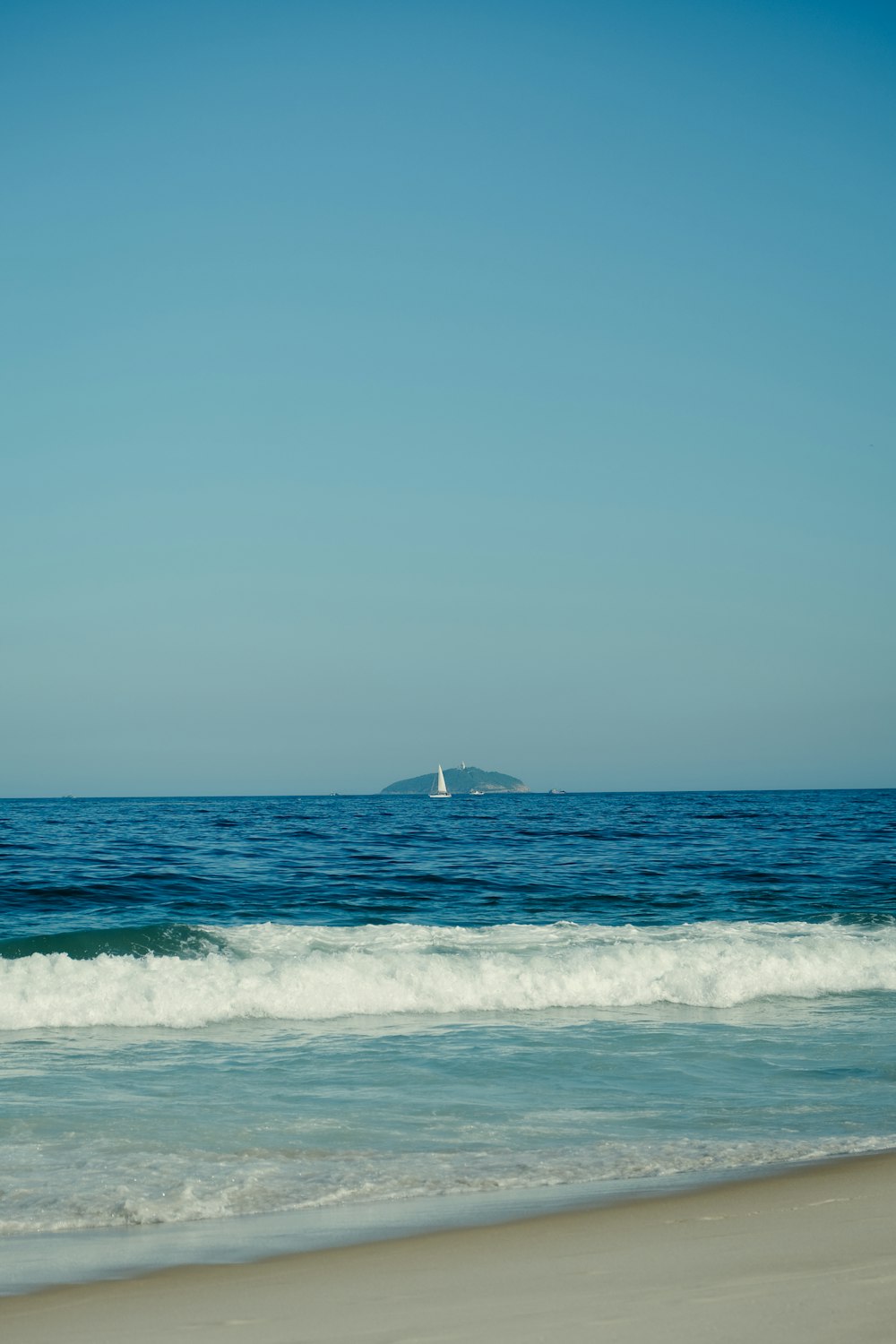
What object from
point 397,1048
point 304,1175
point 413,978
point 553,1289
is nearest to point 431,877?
point 413,978

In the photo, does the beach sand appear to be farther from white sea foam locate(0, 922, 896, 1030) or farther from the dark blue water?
the dark blue water

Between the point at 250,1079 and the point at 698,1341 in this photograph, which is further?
the point at 250,1079

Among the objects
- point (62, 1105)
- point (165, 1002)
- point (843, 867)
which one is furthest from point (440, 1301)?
point (843, 867)

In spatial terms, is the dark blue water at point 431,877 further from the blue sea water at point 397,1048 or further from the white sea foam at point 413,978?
the white sea foam at point 413,978

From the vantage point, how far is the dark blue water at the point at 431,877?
61.9 feet

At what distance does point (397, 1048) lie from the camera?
9.40 metres

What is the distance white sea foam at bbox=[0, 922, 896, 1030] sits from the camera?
10.8 meters

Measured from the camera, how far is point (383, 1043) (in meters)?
9.63

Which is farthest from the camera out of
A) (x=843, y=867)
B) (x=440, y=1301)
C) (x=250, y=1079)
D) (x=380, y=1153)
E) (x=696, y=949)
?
(x=843, y=867)

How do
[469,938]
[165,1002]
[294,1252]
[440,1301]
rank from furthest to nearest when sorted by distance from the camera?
[469,938] < [165,1002] < [294,1252] < [440,1301]

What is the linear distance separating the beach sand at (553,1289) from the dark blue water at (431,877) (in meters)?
13.1

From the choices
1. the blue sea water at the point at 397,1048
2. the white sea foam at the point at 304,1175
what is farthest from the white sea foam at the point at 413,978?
the white sea foam at the point at 304,1175

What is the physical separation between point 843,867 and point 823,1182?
2190cm

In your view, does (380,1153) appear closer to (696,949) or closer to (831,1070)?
(831,1070)
